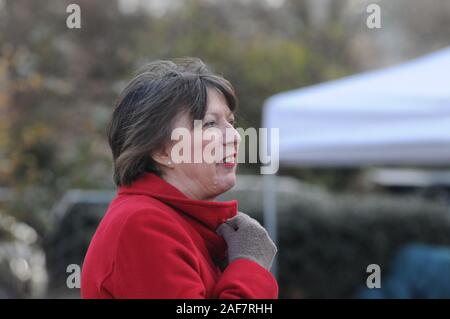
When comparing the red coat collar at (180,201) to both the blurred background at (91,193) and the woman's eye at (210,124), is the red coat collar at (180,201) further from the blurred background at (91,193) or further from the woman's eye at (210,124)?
the blurred background at (91,193)

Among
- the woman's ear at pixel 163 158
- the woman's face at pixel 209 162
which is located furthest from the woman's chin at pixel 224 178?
the woman's ear at pixel 163 158

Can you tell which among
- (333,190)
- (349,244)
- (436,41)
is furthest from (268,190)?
(436,41)

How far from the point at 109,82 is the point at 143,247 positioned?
7779mm

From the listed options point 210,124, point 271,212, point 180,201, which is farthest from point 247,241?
point 271,212

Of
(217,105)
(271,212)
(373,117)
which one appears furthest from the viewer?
(271,212)

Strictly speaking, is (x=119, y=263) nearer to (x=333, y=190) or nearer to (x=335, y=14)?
(x=333, y=190)

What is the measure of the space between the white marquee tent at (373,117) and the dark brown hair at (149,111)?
3.19 meters

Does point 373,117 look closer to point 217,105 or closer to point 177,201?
point 217,105

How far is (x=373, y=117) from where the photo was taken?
5.25 m

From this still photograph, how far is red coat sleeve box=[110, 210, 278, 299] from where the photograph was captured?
61.5 inches

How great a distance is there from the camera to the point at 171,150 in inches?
70.7

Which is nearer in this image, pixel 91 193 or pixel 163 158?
pixel 163 158

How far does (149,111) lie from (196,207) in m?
0.25

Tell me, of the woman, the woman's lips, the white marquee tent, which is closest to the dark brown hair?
the woman
